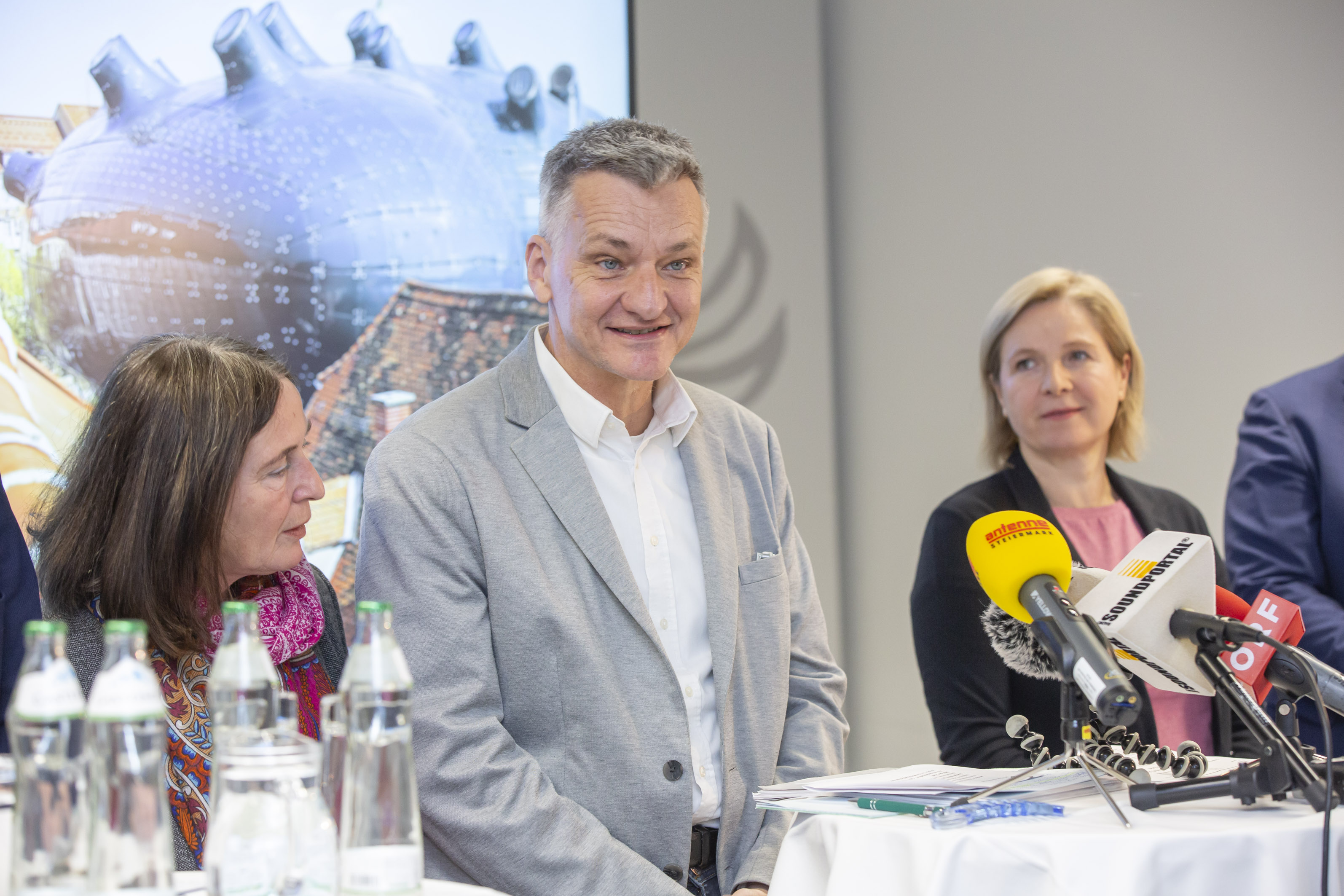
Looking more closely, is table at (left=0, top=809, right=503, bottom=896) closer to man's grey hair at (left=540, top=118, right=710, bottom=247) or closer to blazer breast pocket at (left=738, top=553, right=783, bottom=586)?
blazer breast pocket at (left=738, top=553, right=783, bottom=586)

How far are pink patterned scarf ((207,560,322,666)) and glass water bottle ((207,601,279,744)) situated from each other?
0.83 m

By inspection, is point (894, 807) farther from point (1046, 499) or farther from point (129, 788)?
point (1046, 499)

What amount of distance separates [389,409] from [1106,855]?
2576 mm

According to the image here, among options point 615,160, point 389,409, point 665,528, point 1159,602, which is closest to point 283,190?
point 389,409

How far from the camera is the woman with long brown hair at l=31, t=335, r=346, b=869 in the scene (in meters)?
1.74

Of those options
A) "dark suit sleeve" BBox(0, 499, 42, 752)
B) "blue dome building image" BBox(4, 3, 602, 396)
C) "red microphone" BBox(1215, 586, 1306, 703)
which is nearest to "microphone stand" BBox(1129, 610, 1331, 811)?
"red microphone" BBox(1215, 586, 1306, 703)

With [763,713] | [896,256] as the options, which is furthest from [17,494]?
[896,256]

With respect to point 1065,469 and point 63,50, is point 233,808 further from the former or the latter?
point 63,50

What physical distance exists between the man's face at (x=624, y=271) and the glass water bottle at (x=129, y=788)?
1.20 m

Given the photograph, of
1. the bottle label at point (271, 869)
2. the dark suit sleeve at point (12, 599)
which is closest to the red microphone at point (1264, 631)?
the bottle label at point (271, 869)

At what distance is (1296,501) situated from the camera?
101 inches

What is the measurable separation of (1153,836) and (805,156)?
11.3 ft

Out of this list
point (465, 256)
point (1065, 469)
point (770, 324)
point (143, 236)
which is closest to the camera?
Answer: point (1065, 469)

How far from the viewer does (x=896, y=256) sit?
14.4 ft
